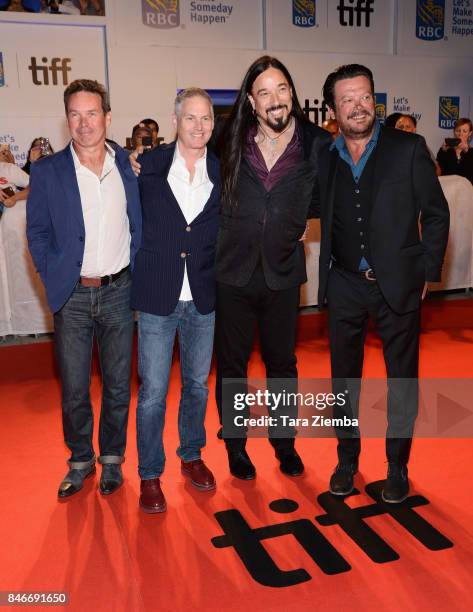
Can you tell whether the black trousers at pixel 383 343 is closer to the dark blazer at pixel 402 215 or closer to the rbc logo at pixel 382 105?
the dark blazer at pixel 402 215

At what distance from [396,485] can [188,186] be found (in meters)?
1.65

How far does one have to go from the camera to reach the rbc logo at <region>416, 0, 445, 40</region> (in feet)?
35.2

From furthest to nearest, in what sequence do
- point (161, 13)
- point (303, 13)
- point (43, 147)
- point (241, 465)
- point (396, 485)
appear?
point (303, 13)
point (161, 13)
point (43, 147)
point (241, 465)
point (396, 485)

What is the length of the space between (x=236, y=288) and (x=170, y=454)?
1122 millimetres

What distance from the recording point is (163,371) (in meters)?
2.88

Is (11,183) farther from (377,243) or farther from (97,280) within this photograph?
(377,243)

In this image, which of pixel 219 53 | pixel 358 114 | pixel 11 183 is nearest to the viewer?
pixel 358 114

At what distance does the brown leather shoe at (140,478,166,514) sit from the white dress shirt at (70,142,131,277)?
0.99 meters

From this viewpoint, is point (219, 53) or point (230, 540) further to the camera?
point (219, 53)

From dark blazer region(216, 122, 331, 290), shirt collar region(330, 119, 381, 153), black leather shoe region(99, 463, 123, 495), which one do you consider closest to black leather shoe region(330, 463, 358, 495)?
dark blazer region(216, 122, 331, 290)

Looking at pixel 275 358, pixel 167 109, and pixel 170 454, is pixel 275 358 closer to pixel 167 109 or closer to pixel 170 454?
pixel 170 454

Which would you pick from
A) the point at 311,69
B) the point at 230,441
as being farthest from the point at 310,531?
the point at 311,69

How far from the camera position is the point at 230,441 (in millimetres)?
3238

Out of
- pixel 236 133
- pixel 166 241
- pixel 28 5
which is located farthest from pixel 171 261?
pixel 28 5
